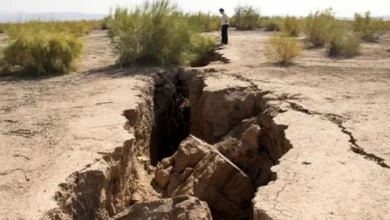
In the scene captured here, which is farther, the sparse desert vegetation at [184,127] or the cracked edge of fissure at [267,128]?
the cracked edge of fissure at [267,128]

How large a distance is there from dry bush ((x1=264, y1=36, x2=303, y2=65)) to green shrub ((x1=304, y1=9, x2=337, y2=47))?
4105 millimetres

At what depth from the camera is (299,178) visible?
532 cm

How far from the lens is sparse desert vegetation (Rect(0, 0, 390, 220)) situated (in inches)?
203

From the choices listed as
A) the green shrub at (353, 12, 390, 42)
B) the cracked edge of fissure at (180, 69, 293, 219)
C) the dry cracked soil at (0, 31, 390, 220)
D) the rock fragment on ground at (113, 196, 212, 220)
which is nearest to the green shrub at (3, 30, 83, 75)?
the dry cracked soil at (0, 31, 390, 220)

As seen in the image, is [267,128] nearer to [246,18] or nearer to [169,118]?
[169,118]

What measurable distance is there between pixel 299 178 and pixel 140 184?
286cm

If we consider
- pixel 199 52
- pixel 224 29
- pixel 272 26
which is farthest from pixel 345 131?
pixel 272 26

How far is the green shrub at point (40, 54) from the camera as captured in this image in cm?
1228

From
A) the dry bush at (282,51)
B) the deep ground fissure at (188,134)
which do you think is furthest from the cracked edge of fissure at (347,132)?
the dry bush at (282,51)

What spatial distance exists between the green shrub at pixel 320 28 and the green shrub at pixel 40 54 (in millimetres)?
8664

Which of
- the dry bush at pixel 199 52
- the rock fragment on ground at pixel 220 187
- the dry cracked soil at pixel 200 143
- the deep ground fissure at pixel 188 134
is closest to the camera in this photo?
the dry cracked soil at pixel 200 143

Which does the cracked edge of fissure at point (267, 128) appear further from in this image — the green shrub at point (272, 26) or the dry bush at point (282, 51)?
the green shrub at point (272, 26)

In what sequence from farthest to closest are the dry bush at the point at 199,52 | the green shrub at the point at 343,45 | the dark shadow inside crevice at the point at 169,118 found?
1. the green shrub at the point at 343,45
2. the dry bush at the point at 199,52
3. the dark shadow inside crevice at the point at 169,118

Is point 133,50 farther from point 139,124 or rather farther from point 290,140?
point 290,140
